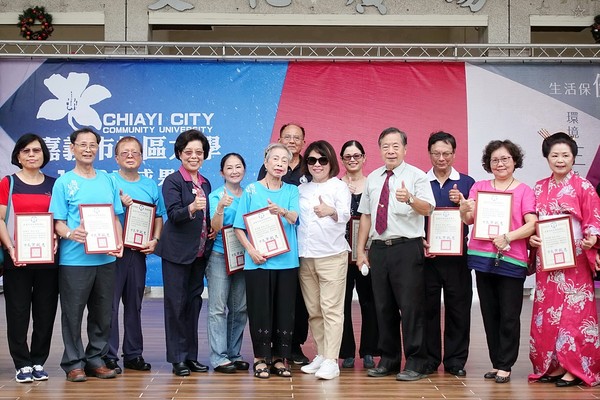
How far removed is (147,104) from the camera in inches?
325

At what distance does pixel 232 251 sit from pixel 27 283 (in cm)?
113

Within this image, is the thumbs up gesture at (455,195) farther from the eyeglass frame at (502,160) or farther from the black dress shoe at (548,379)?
the black dress shoe at (548,379)

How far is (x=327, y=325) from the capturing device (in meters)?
4.66

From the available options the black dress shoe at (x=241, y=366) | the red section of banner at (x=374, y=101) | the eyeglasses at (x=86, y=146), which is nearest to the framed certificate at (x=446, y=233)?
the black dress shoe at (x=241, y=366)

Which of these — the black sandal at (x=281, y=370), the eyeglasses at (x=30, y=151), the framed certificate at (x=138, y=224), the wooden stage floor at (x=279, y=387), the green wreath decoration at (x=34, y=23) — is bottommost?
the wooden stage floor at (x=279, y=387)

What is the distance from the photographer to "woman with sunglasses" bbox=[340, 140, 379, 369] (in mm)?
4973

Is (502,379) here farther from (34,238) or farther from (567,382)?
(34,238)

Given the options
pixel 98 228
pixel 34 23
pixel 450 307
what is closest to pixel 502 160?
pixel 450 307

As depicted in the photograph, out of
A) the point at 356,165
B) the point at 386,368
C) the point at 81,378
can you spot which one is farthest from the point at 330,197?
the point at 81,378

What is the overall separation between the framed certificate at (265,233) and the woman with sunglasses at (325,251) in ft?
0.55

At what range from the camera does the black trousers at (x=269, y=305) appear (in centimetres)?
460

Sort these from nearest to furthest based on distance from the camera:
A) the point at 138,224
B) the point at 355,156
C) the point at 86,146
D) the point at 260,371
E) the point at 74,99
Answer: the point at 86,146, the point at 260,371, the point at 138,224, the point at 355,156, the point at 74,99

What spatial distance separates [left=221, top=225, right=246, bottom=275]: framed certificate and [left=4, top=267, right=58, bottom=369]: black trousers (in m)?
0.94

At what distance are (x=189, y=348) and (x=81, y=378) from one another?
641 millimetres
